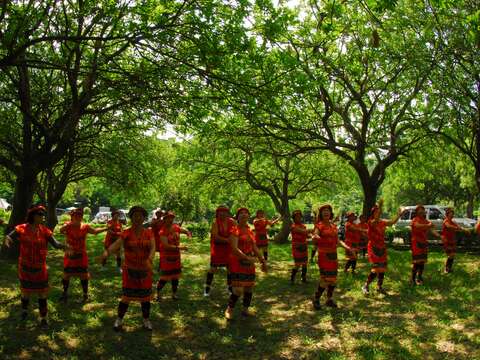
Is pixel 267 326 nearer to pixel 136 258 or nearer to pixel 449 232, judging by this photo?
pixel 136 258

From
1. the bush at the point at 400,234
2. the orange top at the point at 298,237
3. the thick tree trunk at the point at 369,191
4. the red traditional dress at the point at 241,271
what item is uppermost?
the thick tree trunk at the point at 369,191

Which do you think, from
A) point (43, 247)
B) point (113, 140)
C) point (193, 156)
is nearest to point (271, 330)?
point (43, 247)

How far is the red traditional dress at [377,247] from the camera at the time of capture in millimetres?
10760

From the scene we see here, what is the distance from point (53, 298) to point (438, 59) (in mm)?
12928

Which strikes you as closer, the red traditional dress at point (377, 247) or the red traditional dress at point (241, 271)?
the red traditional dress at point (241, 271)

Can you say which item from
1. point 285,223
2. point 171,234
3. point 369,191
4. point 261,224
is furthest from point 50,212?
point 369,191

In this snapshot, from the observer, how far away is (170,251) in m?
9.94

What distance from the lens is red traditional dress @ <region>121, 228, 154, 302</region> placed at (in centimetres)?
743

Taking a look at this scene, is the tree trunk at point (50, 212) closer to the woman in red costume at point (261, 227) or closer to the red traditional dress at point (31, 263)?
the woman in red costume at point (261, 227)

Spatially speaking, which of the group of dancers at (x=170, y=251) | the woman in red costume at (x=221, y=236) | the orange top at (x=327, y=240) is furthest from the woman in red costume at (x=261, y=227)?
the orange top at (x=327, y=240)

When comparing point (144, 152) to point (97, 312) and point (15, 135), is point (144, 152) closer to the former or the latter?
point (15, 135)

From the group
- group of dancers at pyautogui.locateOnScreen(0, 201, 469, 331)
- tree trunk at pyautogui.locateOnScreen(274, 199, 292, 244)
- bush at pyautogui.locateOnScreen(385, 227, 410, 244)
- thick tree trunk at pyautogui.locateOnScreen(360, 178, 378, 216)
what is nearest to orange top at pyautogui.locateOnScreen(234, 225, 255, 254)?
group of dancers at pyautogui.locateOnScreen(0, 201, 469, 331)

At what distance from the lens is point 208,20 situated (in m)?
8.75

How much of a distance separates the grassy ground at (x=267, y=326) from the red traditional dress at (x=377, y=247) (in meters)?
0.70
